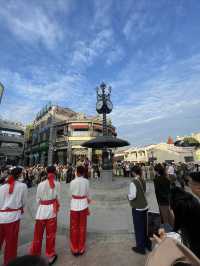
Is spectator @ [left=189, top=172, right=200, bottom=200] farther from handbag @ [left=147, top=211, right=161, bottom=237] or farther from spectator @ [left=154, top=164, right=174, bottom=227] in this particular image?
spectator @ [left=154, top=164, right=174, bottom=227]

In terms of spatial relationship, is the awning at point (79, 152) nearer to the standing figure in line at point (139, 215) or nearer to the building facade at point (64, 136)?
the building facade at point (64, 136)

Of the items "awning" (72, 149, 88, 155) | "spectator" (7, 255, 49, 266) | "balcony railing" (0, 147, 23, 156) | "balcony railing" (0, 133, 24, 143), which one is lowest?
"spectator" (7, 255, 49, 266)

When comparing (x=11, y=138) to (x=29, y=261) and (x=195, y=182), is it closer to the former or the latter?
(x=195, y=182)

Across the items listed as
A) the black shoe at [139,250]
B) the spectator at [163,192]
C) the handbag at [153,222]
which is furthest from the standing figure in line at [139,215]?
the spectator at [163,192]

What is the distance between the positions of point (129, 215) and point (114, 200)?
1.60m

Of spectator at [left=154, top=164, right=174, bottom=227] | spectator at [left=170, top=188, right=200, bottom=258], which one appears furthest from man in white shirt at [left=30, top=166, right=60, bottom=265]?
spectator at [left=154, top=164, right=174, bottom=227]

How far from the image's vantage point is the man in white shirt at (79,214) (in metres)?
3.58

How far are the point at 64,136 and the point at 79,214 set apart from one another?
3010 centimetres

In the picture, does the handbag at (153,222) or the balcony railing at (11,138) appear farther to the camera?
the balcony railing at (11,138)

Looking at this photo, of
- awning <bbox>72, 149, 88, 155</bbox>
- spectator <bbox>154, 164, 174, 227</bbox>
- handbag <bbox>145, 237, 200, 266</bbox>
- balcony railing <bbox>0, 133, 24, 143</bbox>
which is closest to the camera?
handbag <bbox>145, 237, 200, 266</bbox>

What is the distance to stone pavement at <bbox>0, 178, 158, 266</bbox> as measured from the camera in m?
3.36

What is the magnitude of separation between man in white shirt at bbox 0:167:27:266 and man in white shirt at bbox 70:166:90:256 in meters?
1.03

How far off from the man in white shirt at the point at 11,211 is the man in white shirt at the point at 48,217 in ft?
1.10

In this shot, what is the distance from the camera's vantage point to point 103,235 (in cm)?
445
